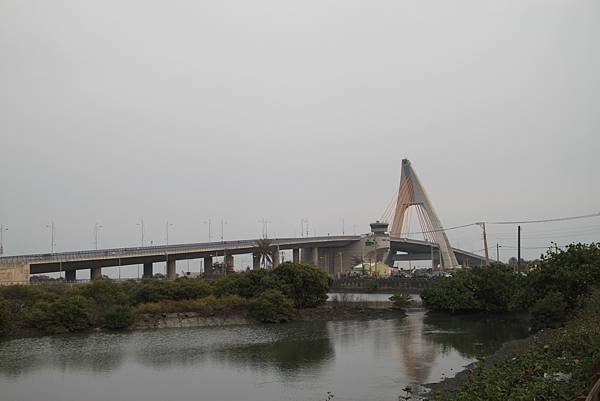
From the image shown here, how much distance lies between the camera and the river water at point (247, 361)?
20.4 m

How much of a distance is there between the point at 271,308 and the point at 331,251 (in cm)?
6364

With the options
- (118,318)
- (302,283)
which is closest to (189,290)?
(118,318)

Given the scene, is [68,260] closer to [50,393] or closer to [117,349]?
[117,349]

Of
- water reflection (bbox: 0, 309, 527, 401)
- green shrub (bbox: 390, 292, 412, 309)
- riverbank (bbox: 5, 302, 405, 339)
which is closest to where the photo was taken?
water reflection (bbox: 0, 309, 527, 401)

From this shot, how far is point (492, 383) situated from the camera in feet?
46.2

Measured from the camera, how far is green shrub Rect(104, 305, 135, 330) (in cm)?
3612

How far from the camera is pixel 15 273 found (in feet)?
153

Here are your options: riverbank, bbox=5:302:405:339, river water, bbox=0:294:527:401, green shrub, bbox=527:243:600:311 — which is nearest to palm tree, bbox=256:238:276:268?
riverbank, bbox=5:302:405:339

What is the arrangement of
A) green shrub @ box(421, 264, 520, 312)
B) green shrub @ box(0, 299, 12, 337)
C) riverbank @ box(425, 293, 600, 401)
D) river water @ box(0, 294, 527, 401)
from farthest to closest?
green shrub @ box(421, 264, 520, 312), green shrub @ box(0, 299, 12, 337), river water @ box(0, 294, 527, 401), riverbank @ box(425, 293, 600, 401)

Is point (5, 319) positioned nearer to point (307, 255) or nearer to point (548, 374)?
point (548, 374)

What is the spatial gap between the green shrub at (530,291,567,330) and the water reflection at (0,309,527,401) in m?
2.08

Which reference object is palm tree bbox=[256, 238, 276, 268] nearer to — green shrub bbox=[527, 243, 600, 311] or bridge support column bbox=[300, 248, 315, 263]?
bridge support column bbox=[300, 248, 315, 263]

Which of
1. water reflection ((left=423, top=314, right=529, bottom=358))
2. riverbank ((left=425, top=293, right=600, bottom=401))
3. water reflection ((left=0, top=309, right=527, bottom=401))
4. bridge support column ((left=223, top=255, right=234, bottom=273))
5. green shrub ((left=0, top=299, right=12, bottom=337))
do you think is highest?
bridge support column ((left=223, top=255, right=234, bottom=273))

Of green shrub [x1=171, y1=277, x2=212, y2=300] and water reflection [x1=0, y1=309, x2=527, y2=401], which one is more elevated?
green shrub [x1=171, y1=277, x2=212, y2=300]
